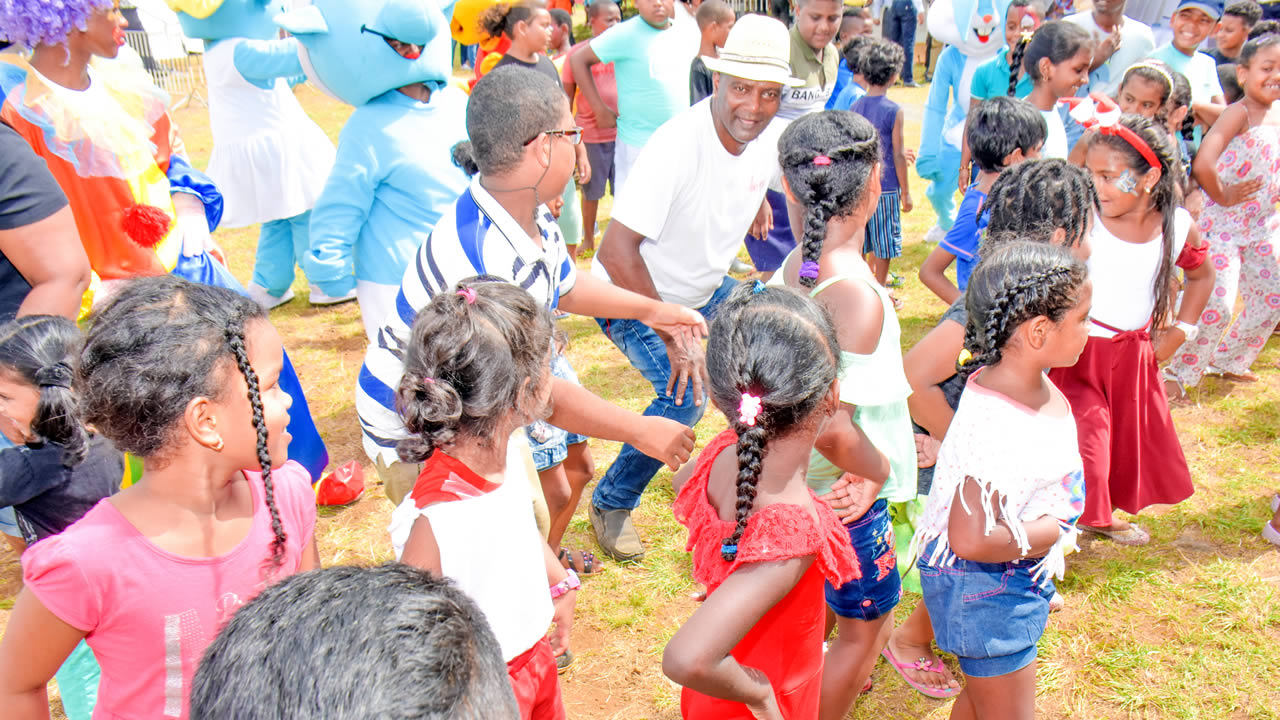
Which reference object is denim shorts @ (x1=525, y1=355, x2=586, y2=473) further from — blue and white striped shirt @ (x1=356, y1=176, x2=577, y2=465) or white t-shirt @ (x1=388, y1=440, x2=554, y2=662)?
white t-shirt @ (x1=388, y1=440, x2=554, y2=662)

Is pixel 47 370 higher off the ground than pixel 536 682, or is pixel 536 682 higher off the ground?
pixel 47 370

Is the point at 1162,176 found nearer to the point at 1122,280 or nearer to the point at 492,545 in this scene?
the point at 1122,280

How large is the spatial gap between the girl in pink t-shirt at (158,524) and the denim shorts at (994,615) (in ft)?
4.97

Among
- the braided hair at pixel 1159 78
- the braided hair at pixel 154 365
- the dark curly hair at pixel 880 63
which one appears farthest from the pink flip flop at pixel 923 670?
the dark curly hair at pixel 880 63

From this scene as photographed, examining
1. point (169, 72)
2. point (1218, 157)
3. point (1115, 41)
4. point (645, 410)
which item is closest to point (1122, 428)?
point (645, 410)

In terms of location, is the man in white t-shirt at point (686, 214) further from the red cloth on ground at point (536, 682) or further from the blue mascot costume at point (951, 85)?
the blue mascot costume at point (951, 85)

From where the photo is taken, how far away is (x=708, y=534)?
181 centimetres

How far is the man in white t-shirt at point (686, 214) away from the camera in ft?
11.1

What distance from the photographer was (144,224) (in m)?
2.86

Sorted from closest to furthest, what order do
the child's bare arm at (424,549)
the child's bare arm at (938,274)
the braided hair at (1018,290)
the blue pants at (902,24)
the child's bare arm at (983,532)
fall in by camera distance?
1. the child's bare arm at (424,549)
2. the child's bare arm at (983,532)
3. the braided hair at (1018,290)
4. the child's bare arm at (938,274)
5. the blue pants at (902,24)

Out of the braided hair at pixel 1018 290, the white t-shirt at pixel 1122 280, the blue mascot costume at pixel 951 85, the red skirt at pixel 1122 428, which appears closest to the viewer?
the braided hair at pixel 1018 290

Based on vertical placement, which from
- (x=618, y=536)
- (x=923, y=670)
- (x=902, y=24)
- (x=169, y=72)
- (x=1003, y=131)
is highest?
(x=1003, y=131)

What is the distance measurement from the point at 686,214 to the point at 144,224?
1.89 meters

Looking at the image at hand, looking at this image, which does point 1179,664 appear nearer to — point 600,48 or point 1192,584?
point 1192,584
